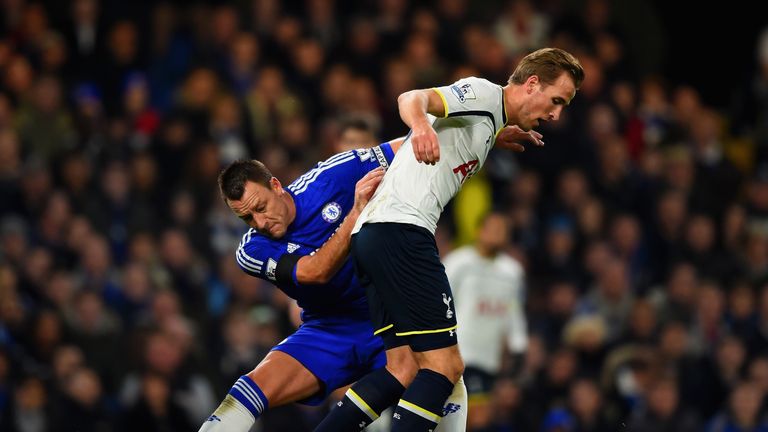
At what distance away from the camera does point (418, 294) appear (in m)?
6.09

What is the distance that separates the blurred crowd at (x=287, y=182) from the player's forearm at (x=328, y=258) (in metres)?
2.22

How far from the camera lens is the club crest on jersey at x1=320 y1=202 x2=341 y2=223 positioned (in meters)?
6.96

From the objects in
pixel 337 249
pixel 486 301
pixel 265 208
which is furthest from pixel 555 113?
pixel 486 301

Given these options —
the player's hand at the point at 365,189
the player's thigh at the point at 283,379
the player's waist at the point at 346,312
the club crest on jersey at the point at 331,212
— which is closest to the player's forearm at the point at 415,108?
the player's hand at the point at 365,189

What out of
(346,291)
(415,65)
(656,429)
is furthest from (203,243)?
(346,291)

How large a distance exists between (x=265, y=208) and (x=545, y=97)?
1.57 m

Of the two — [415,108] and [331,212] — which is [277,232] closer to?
[331,212]

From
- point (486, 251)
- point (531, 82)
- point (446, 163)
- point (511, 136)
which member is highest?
point (531, 82)

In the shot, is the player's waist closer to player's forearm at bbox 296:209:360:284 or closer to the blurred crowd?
player's forearm at bbox 296:209:360:284

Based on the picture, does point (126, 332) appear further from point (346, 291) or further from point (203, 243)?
point (346, 291)

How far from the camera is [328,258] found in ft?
21.5

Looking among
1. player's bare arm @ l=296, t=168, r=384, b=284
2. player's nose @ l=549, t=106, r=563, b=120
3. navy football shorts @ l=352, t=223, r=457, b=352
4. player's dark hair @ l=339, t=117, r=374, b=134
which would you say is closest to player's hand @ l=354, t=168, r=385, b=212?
player's bare arm @ l=296, t=168, r=384, b=284

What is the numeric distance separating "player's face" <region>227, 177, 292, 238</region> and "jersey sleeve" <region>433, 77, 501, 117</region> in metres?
1.17

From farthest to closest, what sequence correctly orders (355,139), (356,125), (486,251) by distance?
(486,251) → (356,125) → (355,139)
